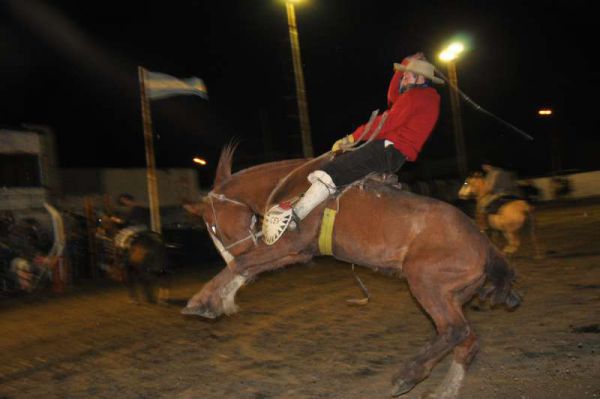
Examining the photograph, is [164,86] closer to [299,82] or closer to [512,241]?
[299,82]

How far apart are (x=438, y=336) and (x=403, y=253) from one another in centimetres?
74

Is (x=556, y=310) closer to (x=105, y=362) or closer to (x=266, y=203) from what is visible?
(x=266, y=203)

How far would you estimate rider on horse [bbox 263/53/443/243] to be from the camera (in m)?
4.70

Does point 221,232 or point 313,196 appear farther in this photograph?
point 221,232

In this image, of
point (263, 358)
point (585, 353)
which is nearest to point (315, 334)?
point (263, 358)

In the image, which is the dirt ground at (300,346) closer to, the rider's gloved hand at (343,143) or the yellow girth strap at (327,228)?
the yellow girth strap at (327,228)

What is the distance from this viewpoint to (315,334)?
25.3 ft

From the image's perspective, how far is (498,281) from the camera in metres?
5.04

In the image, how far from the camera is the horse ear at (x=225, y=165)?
215 inches

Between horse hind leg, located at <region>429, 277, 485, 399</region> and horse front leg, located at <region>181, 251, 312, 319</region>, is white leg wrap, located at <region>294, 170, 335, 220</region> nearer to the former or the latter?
horse front leg, located at <region>181, 251, 312, 319</region>

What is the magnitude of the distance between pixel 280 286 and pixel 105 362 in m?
5.75

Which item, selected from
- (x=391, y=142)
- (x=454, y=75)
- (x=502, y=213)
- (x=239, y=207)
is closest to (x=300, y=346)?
(x=239, y=207)

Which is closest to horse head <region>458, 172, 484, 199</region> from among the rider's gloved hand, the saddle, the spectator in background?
the saddle

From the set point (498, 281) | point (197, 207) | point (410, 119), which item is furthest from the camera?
point (197, 207)
